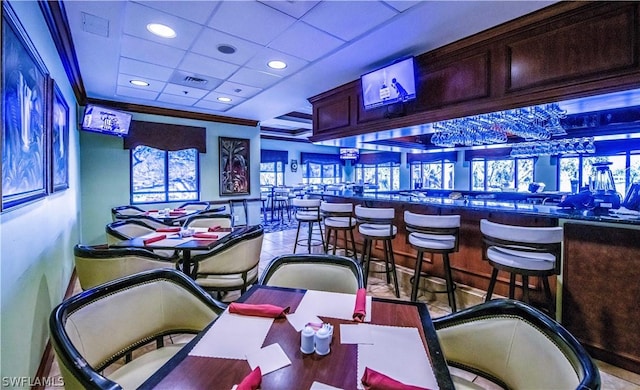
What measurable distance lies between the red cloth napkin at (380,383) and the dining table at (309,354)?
3cm

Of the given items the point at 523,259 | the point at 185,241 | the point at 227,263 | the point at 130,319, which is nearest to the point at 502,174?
the point at 523,259

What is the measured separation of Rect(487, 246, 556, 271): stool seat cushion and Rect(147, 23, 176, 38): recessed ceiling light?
353 centimetres

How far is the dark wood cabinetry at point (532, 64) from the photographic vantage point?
2.24 meters

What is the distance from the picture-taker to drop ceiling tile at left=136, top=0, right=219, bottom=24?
2.38 m

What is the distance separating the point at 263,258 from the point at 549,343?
14.7ft

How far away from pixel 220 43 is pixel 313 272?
2.60 m

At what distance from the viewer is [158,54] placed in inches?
132

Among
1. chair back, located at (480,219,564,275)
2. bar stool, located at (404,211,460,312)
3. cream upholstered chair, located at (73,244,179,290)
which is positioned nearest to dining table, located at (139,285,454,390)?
cream upholstered chair, located at (73,244,179,290)

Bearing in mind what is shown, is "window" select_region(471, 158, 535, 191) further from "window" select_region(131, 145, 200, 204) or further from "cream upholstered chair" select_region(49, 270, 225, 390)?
"cream upholstered chair" select_region(49, 270, 225, 390)

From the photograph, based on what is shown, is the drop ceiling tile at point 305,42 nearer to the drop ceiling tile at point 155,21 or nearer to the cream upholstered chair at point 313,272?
the drop ceiling tile at point 155,21

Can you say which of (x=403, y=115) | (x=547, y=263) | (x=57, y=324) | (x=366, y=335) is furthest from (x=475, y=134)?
(x=57, y=324)

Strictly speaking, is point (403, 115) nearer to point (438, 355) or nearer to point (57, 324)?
point (438, 355)

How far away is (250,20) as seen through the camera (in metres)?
2.63

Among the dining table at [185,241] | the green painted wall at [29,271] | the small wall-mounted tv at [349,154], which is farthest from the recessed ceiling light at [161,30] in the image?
the small wall-mounted tv at [349,154]
